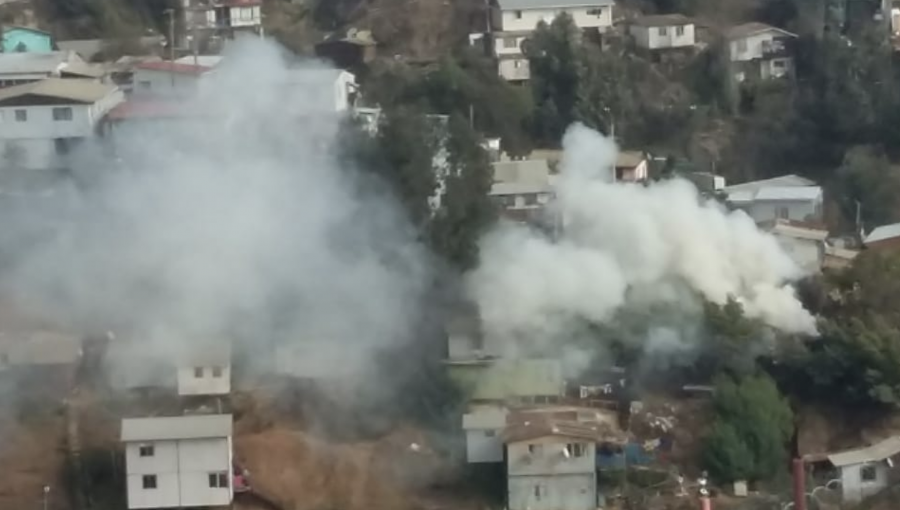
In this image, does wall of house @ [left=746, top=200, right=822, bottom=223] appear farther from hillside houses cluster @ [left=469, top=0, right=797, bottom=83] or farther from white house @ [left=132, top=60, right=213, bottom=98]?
white house @ [left=132, top=60, right=213, bottom=98]

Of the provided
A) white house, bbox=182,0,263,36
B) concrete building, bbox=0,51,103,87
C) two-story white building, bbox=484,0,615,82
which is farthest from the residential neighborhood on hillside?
white house, bbox=182,0,263,36

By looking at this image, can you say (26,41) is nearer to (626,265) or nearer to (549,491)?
(626,265)

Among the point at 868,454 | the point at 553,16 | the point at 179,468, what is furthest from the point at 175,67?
the point at 868,454

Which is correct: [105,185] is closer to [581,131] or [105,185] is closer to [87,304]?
[87,304]

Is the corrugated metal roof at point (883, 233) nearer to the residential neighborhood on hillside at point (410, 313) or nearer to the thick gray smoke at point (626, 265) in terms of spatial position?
the residential neighborhood on hillside at point (410, 313)

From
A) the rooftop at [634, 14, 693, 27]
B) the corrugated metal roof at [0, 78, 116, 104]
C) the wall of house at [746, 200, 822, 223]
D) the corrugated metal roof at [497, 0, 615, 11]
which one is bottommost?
A: the wall of house at [746, 200, 822, 223]

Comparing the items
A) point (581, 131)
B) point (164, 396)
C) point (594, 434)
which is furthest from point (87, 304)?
point (581, 131)
